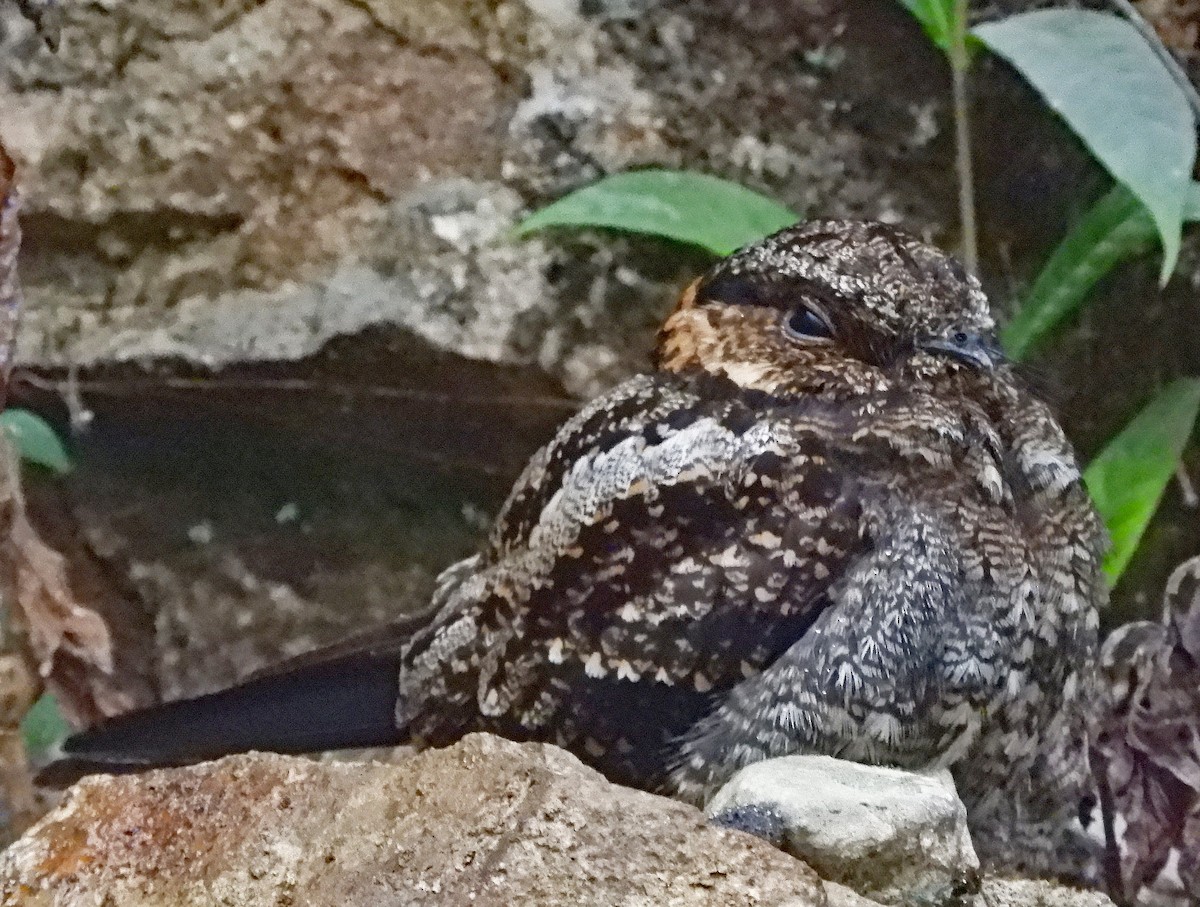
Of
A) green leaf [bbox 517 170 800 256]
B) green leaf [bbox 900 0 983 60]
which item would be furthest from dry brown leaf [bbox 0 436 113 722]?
green leaf [bbox 900 0 983 60]

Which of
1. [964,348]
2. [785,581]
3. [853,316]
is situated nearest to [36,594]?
[785,581]

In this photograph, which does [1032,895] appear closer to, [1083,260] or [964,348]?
[964,348]

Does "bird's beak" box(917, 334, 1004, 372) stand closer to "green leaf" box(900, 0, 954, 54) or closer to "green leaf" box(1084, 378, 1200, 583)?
"green leaf" box(1084, 378, 1200, 583)

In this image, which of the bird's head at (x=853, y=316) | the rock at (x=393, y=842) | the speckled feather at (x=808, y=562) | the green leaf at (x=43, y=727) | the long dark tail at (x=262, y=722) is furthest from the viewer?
the green leaf at (x=43, y=727)

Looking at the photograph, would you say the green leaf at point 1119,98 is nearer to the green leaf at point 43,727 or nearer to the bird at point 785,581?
the bird at point 785,581

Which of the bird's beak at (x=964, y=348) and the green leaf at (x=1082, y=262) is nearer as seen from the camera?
the bird's beak at (x=964, y=348)

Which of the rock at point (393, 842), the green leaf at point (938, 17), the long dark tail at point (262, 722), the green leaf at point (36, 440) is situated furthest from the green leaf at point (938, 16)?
the green leaf at point (36, 440)

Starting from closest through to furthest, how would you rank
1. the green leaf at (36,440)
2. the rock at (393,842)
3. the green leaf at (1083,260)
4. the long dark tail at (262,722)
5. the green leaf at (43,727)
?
1. the rock at (393,842)
2. the long dark tail at (262,722)
3. the green leaf at (43,727)
4. the green leaf at (1083,260)
5. the green leaf at (36,440)
